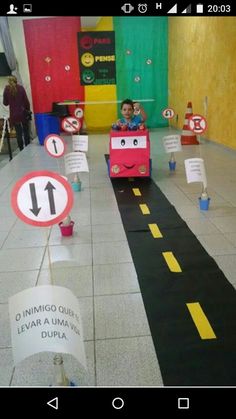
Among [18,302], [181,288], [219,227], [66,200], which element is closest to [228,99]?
[219,227]

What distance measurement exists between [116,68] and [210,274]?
29.2 feet

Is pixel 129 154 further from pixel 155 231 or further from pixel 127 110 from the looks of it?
pixel 155 231

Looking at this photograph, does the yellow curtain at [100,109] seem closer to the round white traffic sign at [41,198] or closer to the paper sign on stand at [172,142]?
the paper sign on stand at [172,142]

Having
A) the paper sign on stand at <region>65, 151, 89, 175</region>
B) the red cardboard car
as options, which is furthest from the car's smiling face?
the paper sign on stand at <region>65, 151, 89, 175</region>

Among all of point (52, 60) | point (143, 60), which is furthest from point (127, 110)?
point (52, 60)

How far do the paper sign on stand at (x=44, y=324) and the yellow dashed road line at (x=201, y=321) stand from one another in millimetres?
845

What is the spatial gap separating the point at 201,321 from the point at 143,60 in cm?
951

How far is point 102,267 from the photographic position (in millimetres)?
2602

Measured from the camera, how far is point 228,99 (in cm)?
641

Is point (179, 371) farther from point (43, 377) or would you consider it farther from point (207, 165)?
point (207, 165)

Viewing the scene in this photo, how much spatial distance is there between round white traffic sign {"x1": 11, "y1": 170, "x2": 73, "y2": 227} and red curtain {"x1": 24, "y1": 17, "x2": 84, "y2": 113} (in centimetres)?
941

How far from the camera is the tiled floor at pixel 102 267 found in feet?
5.48
